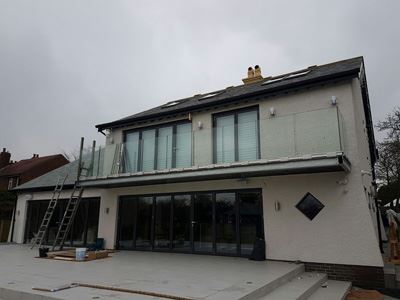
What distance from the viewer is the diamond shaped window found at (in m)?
9.23

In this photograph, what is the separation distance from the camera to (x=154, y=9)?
11297 mm

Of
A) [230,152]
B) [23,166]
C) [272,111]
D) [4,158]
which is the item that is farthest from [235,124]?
[4,158]

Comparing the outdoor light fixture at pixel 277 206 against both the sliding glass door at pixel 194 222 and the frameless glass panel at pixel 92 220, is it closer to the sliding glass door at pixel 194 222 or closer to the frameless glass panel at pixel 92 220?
the sliding glass door at pixel 194 222

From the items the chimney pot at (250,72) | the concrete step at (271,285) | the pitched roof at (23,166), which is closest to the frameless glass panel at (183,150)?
the concrete step at (271,285)

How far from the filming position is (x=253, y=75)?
15.4 metres

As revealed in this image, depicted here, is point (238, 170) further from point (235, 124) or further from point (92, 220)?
point (92, 220)

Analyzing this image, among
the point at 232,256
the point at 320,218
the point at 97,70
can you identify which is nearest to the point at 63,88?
the point at 97,70

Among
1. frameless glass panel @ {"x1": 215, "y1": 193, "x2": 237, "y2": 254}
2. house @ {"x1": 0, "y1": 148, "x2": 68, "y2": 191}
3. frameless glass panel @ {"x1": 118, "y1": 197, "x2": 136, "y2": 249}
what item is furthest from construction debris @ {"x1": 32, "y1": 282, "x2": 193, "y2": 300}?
house @ {"x1": 0, "y1": 148, "x2": 68, "y2": 191}

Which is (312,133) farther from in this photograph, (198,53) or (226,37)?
(198,53)

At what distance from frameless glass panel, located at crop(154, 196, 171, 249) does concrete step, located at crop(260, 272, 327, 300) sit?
212 inches

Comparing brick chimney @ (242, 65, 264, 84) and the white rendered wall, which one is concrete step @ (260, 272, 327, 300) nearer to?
brick chimney @ (242, 65, 264, 84)

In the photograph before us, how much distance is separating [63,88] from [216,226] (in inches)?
499

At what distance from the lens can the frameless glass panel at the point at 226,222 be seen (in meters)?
10.7

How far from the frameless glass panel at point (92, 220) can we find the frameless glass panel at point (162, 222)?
3375 millimetres
